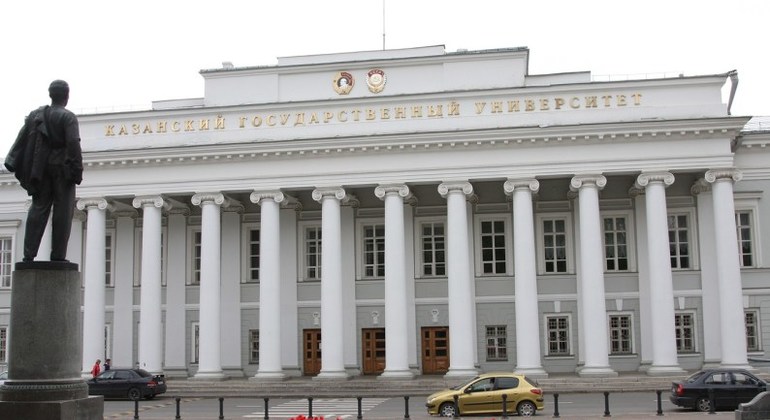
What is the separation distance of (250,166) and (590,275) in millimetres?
14256

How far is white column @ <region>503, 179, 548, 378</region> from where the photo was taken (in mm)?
32875

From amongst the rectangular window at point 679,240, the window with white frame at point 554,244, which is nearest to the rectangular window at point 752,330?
the rectangular window at point 679,240

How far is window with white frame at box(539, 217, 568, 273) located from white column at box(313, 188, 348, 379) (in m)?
8.74

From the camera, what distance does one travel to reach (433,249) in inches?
1481

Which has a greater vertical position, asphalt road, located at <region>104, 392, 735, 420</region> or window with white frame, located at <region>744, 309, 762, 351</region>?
window with white frame, located at <region>744, 309, 762, 351</region>

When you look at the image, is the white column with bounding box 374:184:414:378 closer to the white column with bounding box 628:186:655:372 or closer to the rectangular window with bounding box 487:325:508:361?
the rectangular window with bounding box 487:325:508:361

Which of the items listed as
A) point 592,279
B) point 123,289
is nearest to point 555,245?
point 592,279

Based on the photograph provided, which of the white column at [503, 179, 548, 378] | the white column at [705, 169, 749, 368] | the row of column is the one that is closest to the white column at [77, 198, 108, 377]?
the row of column

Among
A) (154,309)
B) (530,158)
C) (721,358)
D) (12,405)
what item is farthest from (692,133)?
(12,405)

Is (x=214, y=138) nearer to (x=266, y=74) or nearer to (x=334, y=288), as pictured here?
(x=266, y=74)

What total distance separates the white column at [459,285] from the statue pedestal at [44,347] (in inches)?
882

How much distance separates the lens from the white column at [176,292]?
3838 cm

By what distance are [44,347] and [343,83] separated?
26.0m

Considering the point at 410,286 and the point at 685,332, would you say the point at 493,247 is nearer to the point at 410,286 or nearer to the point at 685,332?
the point at 410,286
